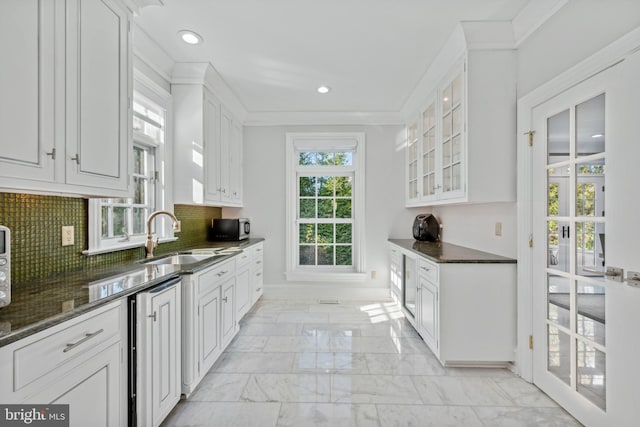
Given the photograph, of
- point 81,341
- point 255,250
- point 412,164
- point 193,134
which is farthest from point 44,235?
point 412,164

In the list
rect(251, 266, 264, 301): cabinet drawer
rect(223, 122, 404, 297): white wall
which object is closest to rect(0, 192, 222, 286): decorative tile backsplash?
rect(251, 266, 264, 301): cabinet drawer

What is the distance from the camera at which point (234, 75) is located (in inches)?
118

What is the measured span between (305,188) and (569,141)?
3080 millimetres

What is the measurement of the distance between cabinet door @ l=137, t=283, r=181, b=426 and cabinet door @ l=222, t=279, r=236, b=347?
27.2 inches

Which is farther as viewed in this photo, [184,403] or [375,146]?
[375,146]

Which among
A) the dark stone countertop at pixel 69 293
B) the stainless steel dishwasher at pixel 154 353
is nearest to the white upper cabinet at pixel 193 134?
the dark stone countertop at pixel 69 293

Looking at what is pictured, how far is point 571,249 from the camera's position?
179cm

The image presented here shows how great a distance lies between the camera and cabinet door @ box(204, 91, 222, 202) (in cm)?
296

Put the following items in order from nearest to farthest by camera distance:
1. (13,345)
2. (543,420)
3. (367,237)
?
(13,345) → (543,420) → (367,237)

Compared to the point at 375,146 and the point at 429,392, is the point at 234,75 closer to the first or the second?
the point at 375,146

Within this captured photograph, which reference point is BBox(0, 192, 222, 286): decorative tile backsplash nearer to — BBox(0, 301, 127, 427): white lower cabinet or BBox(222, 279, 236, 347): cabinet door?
BBox(0, 301, 127, 427): white lower cabinet

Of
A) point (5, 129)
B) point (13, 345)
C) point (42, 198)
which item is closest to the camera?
point (13, 345)

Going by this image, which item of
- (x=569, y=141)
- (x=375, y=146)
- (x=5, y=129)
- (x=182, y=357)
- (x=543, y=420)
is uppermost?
(x=375, y=146)

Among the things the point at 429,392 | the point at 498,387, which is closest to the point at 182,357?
the point at 429,392
